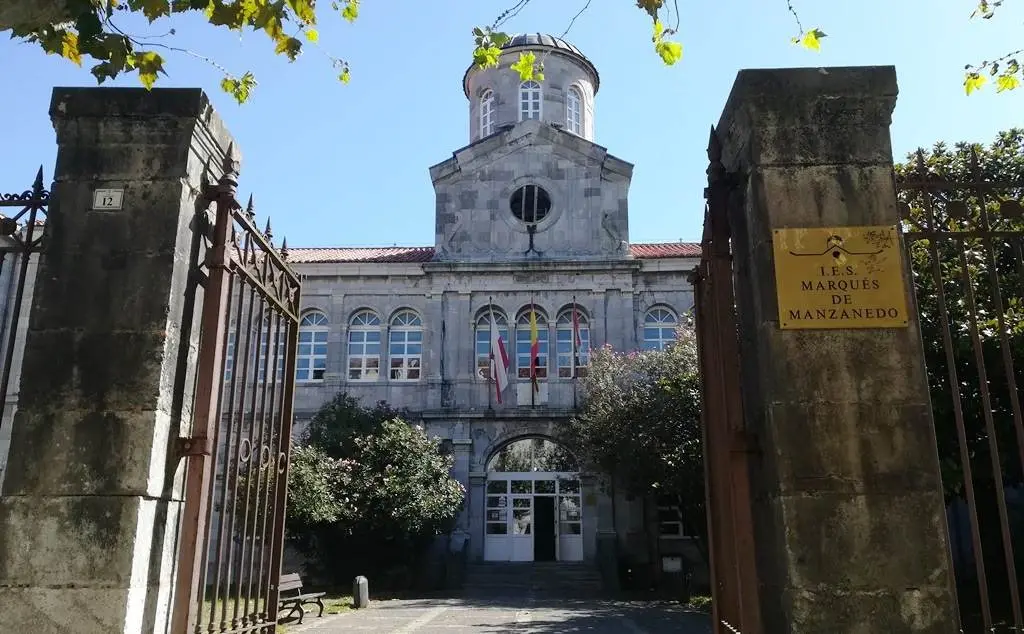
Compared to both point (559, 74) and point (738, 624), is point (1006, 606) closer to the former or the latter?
point (738, 624)

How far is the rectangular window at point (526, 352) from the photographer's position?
23.3 m

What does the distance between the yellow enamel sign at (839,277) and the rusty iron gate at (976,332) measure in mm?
208

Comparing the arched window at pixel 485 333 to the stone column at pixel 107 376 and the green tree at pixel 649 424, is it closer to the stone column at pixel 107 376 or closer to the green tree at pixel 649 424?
the green tree at pixel 649 424

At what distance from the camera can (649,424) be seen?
59.1 feet

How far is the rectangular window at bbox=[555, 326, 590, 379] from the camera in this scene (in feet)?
75.8

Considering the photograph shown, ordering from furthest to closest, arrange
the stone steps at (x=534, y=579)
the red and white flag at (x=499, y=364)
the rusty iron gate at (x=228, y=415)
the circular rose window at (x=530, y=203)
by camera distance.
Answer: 1. the circular rose window at (x=530, y=203)
2. the red and white flag at (x=499, y=364)
3. the stone steps at (x=534, y=579)
4. the rusty iron gate at (x=228, y=415)

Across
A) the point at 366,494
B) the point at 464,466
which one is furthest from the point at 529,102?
the point at 366,494

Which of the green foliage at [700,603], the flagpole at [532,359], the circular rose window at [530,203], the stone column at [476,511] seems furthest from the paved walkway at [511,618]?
the circular rose window at [530,203]

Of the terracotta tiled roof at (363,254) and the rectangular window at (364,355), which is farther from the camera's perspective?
the terracotta tiled roof at (363,254)

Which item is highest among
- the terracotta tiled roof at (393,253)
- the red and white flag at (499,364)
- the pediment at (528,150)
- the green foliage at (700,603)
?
the pediment at (528,150)

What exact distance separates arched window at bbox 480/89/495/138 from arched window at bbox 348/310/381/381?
690 centimetres

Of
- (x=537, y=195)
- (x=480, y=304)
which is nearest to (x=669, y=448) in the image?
(x=480, y=304)

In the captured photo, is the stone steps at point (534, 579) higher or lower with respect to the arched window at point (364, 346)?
lower

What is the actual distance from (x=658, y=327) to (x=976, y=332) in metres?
19.8
